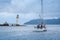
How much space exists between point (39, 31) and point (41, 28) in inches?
64.9

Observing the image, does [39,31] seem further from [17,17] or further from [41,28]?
[17,17]

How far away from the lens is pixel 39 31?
82.5 meters

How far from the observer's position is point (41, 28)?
270 feet

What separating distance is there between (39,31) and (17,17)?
96.5 meters

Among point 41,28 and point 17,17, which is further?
point 17,17

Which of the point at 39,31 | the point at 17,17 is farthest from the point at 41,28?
the point at 17,17

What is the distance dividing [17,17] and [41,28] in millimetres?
96624

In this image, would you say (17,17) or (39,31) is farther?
(17,17)

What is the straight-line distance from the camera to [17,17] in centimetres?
17725
